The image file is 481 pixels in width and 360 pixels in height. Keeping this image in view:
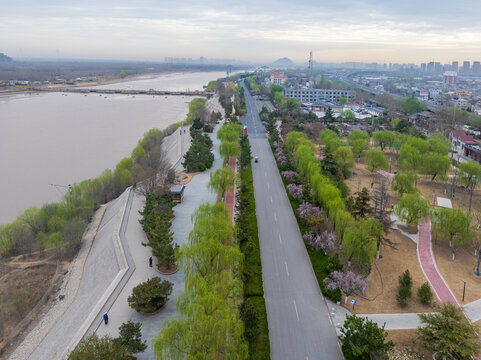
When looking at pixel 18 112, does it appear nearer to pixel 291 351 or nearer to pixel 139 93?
pixel 139 93

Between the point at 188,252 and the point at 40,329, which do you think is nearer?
the point at 188,252

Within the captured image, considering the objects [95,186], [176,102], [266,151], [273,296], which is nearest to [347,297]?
[273,296]

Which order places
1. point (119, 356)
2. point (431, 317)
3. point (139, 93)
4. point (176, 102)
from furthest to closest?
point (139, 93) < point (176, 102) < point (431, 317) < point (119, 356)

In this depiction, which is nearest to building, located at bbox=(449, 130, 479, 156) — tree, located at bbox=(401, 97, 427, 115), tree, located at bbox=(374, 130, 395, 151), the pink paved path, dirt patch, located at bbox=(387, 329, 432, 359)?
tree, located at bbox=(374, 130, 395, 151)

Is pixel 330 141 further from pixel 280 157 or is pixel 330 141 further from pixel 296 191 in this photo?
pixel 296 191

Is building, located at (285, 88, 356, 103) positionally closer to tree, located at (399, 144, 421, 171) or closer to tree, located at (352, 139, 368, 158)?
tree, located at (352, 139, 368, 158)

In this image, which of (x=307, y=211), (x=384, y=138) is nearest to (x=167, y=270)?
(x=307, y=211)
